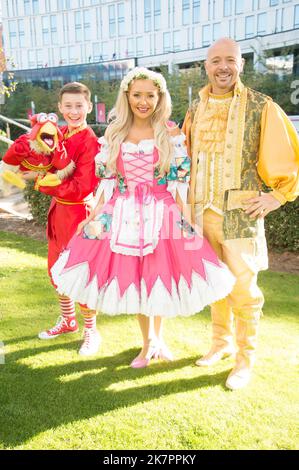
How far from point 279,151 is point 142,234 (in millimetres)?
1012

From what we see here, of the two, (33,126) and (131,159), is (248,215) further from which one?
(33,126)

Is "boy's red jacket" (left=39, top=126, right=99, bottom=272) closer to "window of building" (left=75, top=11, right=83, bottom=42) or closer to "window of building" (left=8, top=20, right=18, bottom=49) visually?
"window of building" (left=75, top=11, right=83, bottom=42)

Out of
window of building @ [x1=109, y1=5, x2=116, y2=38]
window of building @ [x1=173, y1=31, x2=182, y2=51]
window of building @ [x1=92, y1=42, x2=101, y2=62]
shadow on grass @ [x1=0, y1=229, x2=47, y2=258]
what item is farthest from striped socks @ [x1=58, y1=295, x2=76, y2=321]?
window of building @ [x1=109, y1=5, x2=116, y2=38]

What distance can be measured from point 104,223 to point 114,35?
139 ft

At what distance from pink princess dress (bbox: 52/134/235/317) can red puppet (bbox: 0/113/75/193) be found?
339 millimetres

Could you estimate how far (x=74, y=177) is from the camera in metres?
3.25

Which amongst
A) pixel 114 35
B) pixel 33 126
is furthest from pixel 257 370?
pixel 114 35

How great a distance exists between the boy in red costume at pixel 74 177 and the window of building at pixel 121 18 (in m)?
41.2

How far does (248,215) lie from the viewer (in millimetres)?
2916

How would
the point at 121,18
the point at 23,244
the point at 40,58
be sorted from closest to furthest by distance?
the point at 23,244
the point at 121,18
the point at 40,58

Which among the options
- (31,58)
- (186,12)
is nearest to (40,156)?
(186,12)

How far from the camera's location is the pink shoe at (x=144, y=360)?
Result: 3.31 m

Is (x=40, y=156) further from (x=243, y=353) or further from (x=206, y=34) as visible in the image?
(x=206, y=34)

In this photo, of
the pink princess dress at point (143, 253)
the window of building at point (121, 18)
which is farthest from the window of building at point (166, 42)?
the pink princess dress at point (143, 253)
